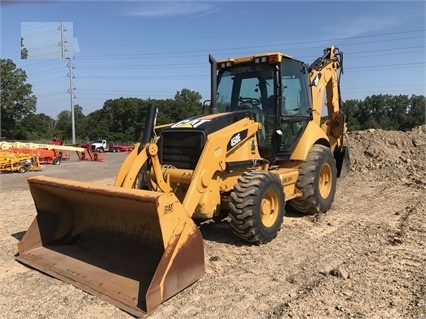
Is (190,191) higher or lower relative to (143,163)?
lower

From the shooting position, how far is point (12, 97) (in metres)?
64.6

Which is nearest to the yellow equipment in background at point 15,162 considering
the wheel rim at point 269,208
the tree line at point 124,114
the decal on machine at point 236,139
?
the decal on machine at point 236,139

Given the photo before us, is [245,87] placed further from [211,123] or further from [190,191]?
[190,191]

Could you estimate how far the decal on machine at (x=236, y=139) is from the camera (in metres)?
5.71

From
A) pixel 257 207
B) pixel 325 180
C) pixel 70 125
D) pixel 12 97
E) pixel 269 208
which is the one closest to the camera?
pixel 257 207

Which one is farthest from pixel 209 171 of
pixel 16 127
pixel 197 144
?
pixel 16 127

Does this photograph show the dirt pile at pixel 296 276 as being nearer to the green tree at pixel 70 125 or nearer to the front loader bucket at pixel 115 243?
the front loader bucket at pixel 115 243

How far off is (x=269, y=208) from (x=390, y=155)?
8.37 metres

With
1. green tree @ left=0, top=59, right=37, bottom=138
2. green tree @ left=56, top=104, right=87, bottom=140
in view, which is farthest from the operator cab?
green tree @ left=56, top=104, right=87, bottom=140

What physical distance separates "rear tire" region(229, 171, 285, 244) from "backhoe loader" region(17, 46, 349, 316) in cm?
1

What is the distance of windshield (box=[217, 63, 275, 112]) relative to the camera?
6551 millimetres

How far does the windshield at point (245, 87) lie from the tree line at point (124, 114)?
52454mm

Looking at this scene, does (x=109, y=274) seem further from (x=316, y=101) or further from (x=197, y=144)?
(x=316, y=101)

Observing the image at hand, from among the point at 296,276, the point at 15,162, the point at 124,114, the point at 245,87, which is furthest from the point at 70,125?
the point at 296,276
